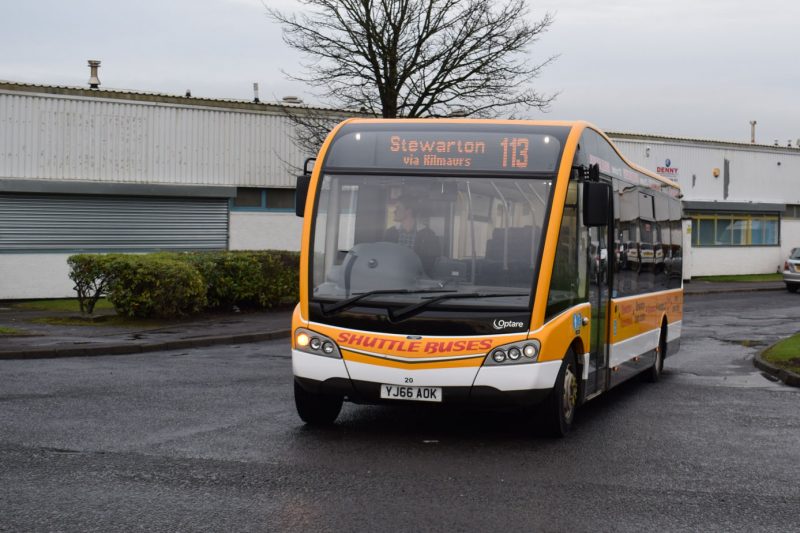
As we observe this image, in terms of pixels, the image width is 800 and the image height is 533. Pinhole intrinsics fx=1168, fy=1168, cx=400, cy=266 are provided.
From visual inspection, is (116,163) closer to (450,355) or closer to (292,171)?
(292,171)

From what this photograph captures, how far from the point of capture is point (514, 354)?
903 cm

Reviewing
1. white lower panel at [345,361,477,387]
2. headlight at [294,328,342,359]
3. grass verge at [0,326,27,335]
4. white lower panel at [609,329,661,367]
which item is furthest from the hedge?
white lower panel at [345,361,477,387]

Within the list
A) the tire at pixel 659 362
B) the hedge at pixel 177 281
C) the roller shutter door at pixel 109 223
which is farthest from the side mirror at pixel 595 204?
the roller shutter door at pixel 109 223

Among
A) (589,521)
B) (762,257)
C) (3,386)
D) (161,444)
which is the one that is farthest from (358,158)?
(762,257)

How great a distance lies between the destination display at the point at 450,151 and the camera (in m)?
9.80

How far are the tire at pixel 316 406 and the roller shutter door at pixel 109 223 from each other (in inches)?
787

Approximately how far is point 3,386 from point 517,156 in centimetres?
631

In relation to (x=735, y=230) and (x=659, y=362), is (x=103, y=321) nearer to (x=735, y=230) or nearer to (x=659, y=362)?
(x=659, y=362)

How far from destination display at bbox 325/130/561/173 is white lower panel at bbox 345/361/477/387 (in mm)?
1810

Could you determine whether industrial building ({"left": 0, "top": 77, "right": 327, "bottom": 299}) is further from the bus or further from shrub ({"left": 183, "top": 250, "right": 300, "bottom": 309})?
the bus

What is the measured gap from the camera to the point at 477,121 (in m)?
10.2

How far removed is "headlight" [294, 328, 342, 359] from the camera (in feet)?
30.5

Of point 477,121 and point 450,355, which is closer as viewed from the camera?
point 450,355

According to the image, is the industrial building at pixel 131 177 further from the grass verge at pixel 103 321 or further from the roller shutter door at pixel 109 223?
the grass verge at pixel 103 321
